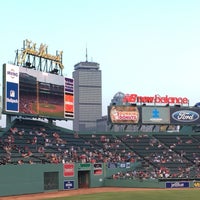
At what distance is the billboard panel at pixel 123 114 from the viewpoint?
80812 millimetres

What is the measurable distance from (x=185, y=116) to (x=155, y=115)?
6700mm

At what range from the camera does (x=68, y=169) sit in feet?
187

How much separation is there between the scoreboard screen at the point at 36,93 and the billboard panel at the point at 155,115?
56.9 ft

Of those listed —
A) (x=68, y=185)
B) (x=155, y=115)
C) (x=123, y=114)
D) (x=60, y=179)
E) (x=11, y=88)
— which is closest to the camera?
(x=60, y=179)

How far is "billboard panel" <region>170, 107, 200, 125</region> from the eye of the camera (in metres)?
84.3

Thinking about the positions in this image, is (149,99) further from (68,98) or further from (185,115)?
(68,98)

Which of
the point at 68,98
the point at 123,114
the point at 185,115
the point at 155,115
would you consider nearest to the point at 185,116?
the point at 185,115

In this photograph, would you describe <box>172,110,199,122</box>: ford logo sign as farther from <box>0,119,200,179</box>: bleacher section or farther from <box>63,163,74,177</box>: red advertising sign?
<box>63,163,74,177</box>: red advertising sign

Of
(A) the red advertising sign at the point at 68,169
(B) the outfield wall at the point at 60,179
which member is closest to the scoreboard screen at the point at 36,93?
(A) the red advertising sign at the point at 68,169

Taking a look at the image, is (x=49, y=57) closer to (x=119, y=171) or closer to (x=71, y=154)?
(x=71, y=154)

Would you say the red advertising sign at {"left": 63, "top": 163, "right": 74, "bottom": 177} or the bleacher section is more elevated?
the bleacher section

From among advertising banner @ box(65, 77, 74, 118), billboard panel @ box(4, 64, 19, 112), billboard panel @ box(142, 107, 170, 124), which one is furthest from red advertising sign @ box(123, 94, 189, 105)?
billboard panel @ box(4, 64, 19, 112)

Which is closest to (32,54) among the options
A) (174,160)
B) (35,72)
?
(35,72)

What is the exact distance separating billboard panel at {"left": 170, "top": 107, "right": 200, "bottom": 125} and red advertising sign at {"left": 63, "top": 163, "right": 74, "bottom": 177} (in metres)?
33.0
